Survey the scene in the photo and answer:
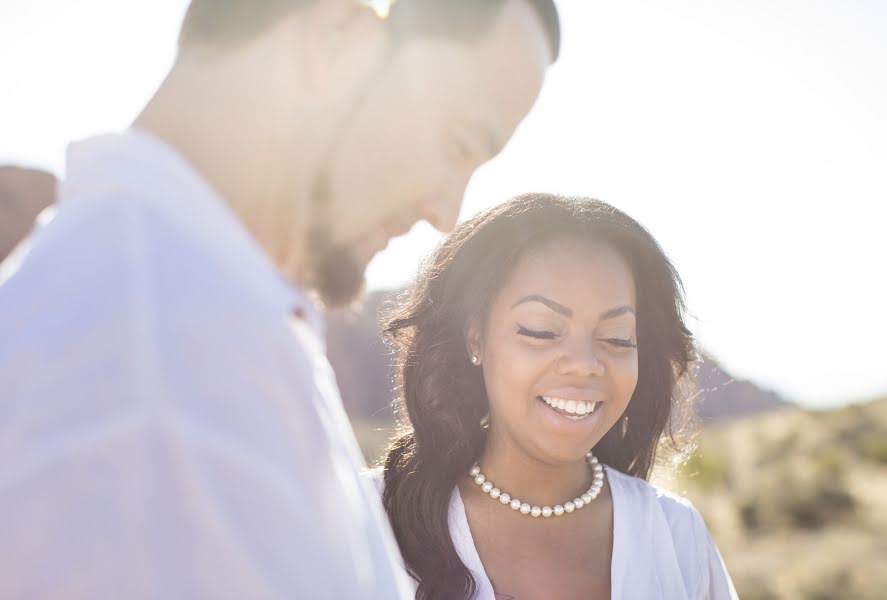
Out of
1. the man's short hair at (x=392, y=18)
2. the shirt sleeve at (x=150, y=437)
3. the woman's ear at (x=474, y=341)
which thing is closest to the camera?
the shirt sleeve at (x=150, y=437)

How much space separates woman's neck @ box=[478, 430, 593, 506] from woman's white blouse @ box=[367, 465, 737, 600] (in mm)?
172

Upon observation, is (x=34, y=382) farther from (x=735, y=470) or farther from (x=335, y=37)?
(x=735, y=470)

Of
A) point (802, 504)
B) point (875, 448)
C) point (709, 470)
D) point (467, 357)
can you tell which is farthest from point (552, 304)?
point (875, 448)

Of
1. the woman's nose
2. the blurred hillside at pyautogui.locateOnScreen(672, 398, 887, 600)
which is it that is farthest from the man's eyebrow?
the blurred hillside at pyautogui.locateOnScreen(672, 398, 887, 600)

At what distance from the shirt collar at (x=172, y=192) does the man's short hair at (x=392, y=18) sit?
0.26 metres

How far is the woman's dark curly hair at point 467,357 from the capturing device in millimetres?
2902

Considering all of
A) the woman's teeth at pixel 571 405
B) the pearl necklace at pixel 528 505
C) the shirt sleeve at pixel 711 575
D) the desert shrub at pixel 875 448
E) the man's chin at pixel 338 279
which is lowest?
the desert shrub at pixel 875 448

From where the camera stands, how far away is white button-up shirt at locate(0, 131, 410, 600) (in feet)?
2.06

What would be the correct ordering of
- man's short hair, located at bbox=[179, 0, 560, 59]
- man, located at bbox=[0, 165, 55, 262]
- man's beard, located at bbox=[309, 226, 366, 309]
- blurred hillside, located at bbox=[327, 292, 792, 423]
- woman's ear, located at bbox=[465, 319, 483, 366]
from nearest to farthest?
man's short hair, located at bbox=[179, 0, 560, 59]
man's beard, located at bbox=[309, 226, 366, 309]
man, located at bbox=[0, 165, 55, 262]
woman's ear, located at bbox=[465, 319, 483, 366]
blurred hillside, located at bbox=[327, 292, 792, 423]

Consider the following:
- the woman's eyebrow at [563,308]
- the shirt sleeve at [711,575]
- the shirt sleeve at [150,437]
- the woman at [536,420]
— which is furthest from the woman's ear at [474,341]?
the shirt sleeve at [150,437]

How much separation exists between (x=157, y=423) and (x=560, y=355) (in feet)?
7.17

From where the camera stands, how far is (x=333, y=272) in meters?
1.27

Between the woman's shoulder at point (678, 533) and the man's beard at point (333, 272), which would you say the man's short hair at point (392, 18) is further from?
the woman's shoulder at point (678, 533)

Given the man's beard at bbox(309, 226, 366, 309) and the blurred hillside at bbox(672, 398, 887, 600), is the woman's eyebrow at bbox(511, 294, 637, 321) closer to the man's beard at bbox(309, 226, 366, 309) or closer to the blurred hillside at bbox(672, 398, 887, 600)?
the blurred hillside at bbox(672, 398, 887, 600)
